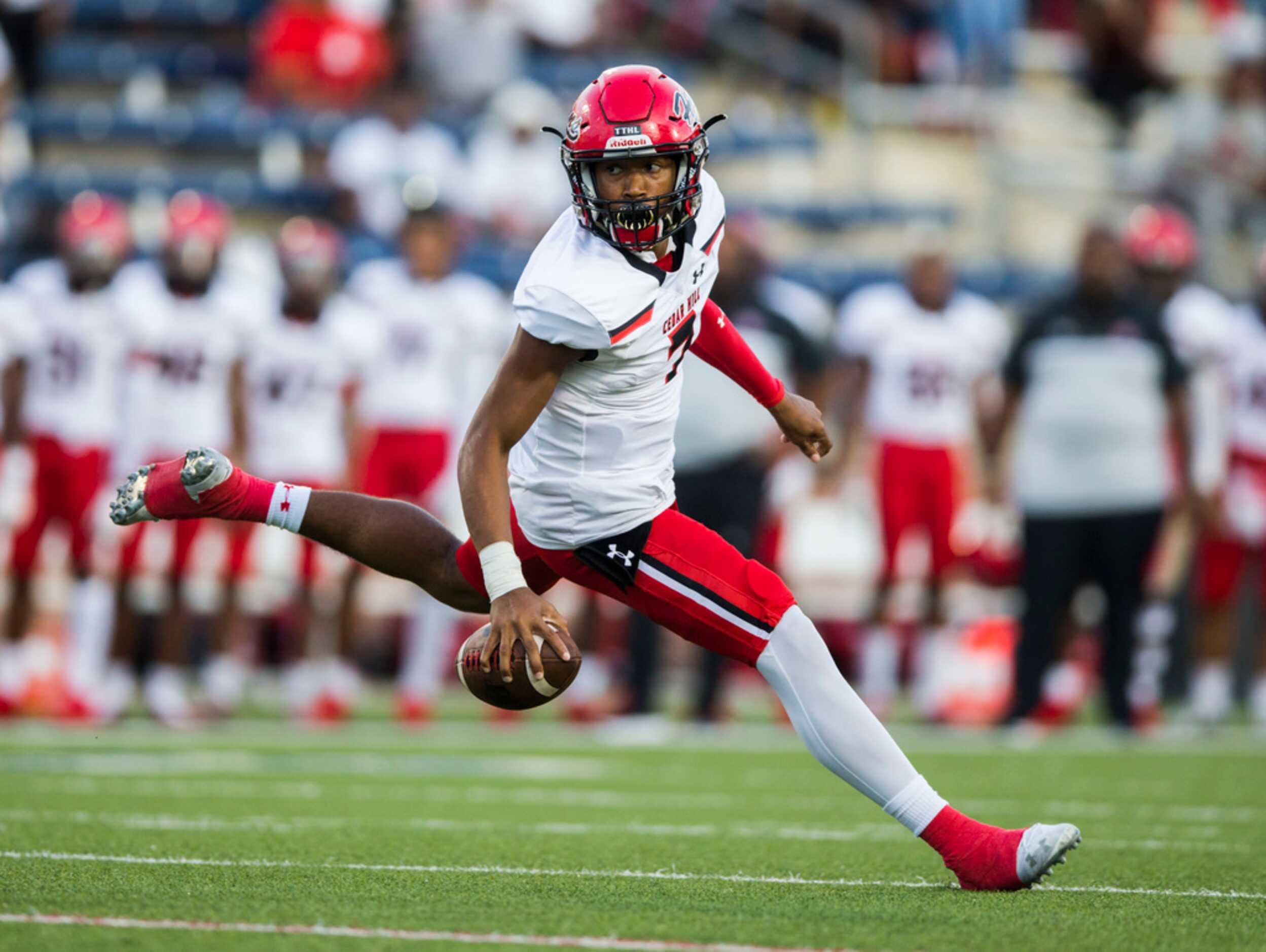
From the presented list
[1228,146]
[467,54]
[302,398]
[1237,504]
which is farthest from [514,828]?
[1228,146]

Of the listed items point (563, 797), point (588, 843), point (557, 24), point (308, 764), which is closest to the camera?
point (588, 843)

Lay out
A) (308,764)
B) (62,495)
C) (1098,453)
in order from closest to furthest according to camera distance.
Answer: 1. (308,764)
2. (1098,453)
3. (62,495)

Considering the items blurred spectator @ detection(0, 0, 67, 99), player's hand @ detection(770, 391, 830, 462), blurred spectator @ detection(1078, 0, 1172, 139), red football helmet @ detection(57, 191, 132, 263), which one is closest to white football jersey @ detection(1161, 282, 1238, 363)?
blurred spectator @ detection(1078, 0, 1172, 139)

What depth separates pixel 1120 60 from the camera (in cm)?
1438

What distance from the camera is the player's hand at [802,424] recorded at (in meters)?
4.65

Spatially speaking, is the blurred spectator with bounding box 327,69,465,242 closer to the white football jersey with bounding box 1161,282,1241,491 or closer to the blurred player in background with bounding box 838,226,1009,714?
the blurred player in background with bounding box 838,226,1009,714

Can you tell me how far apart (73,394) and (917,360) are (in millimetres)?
4015

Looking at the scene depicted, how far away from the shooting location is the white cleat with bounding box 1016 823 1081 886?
3949 mm

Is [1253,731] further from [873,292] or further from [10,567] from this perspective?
[10,567]

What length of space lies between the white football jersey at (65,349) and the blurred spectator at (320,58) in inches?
165

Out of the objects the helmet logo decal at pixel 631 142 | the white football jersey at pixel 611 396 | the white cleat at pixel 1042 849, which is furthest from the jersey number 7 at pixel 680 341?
the white cleat at pixel 1042 849

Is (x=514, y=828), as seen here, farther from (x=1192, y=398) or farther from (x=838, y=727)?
(x=1192, y=398)

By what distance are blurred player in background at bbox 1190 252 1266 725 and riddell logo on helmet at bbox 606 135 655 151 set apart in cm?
606

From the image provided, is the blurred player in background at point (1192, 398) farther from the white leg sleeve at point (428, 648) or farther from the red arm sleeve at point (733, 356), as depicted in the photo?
the red arm sleeve at point (733, 356)
